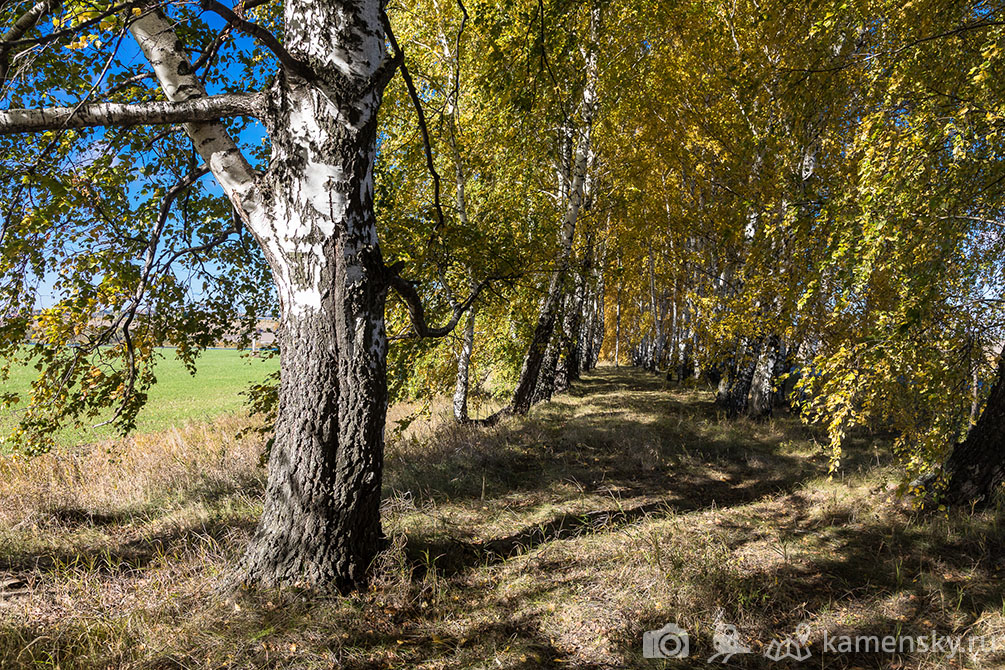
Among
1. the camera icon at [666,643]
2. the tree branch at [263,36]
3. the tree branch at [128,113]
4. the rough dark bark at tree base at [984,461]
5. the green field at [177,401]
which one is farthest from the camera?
the green field at [177,401]

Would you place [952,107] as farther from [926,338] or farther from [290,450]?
[290,450]

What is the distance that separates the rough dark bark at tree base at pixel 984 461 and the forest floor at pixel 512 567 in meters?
0.33

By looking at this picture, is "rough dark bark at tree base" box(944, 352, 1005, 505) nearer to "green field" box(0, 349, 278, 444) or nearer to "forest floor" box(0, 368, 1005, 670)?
"forest floor" box(0, 368, 1005, 670)

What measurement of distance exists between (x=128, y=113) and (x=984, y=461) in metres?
7.64

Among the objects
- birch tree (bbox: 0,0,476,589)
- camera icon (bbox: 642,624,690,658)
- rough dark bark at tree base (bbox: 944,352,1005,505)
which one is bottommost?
camera icon (bbox: 642,624,690,658)

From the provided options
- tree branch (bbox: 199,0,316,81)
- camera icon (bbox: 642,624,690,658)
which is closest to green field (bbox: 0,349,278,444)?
tree branch (bbox: 199,0,316,81)

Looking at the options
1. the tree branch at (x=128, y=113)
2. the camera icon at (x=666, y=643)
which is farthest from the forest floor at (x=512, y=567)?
the tree branch at (x=128, y=113)

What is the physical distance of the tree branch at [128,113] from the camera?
2.57 meters

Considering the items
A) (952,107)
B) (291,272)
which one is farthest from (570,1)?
(291,272)

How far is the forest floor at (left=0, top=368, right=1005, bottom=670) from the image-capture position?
2652 mm

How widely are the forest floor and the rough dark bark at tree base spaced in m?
0.33

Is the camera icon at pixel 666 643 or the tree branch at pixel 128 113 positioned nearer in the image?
the tree branch at pixel 128 113

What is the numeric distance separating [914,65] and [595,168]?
6.52 m

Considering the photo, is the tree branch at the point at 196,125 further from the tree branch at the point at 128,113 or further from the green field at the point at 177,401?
the green field at the point at 177,401
